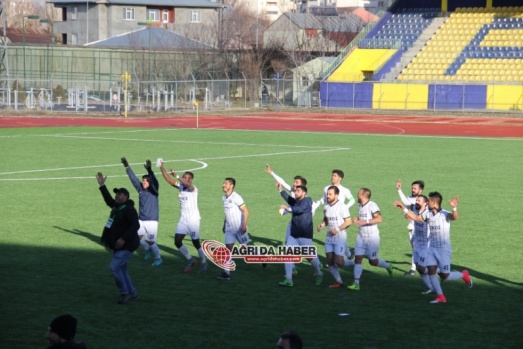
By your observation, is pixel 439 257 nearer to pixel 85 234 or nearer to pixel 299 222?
pixel 299 222

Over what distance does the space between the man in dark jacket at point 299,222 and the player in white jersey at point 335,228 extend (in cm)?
26

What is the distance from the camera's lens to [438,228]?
16.1 metres

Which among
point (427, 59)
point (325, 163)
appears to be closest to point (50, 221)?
point (325, 163)

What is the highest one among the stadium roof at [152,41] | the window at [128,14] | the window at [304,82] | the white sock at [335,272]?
the window at [128,14]

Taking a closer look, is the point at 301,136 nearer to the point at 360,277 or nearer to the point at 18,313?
the point at 360,277

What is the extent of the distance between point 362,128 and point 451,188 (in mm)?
28655

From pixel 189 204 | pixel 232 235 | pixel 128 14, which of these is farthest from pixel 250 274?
pixel 128 14

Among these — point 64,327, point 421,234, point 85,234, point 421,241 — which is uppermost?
point 64,327

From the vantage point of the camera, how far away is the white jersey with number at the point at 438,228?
16109 mm

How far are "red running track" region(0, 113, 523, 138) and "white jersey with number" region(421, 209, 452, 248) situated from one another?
3838 cm

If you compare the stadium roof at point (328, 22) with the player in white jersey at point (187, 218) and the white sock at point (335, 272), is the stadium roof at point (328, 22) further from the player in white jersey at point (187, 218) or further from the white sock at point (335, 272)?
the white sock at point (335, 272)

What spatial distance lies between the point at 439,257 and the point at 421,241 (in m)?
0.52

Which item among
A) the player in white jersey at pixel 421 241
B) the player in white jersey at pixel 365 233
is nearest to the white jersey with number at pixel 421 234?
the player in white jersey at pixel 421 241

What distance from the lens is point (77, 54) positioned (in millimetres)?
93875
